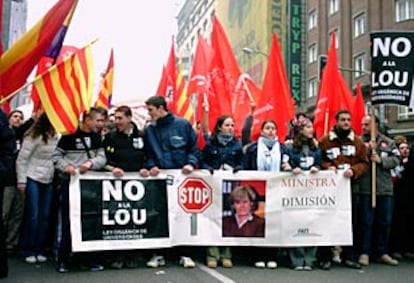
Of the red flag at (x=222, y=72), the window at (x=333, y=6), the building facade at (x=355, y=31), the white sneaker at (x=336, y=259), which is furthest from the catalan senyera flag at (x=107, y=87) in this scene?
the window at (x=333, y=6)

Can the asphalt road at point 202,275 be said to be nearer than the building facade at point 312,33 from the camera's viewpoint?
Yes

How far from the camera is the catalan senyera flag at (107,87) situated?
12.4 metres

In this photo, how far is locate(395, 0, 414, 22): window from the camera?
3522cm

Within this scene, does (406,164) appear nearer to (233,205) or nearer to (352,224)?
(352,224)

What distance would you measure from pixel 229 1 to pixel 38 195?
52652 mm

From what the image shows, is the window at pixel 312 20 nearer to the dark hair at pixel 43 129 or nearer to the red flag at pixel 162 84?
the red flag at pixel 162 84

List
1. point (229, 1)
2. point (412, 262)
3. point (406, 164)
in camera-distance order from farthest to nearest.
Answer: point (229, 1)
point (406, 164)
point (412, 262)

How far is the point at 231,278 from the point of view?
6051 mm

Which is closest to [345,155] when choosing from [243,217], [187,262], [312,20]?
[243,217]

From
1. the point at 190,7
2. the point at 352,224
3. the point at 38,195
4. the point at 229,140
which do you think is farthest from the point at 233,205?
the point at 190,7

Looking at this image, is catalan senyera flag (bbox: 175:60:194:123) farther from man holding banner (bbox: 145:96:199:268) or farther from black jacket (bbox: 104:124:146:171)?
black jacket (bbox: 104:124:146:171)

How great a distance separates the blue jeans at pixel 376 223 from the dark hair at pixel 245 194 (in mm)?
1325

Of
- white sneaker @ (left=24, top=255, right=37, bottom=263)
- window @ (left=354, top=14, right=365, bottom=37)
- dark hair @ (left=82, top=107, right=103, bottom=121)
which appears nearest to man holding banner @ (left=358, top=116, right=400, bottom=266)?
dark hair @ (left=82, top=107, right=103, bottom=121)

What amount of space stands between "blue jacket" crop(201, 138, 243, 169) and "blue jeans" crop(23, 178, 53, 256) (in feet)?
6.20
